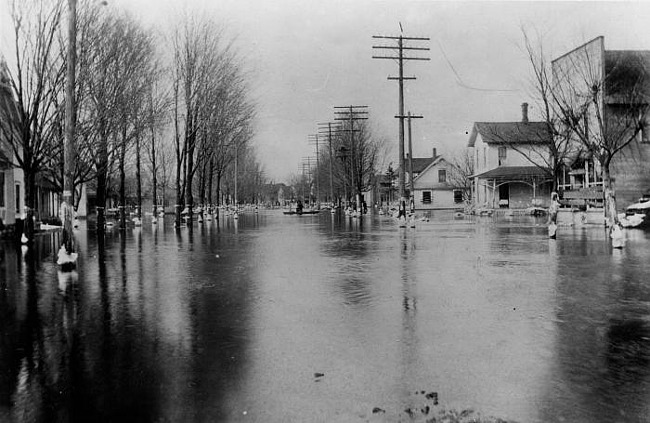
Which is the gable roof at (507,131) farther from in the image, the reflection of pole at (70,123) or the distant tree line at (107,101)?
the reflection of pole at (70,123)

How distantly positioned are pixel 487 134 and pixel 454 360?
5129 cm

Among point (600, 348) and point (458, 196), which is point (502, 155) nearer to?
point (458, 196)

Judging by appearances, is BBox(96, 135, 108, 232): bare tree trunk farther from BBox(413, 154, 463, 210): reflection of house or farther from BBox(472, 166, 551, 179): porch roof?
BBox(413, 154, 463, 210): reflection of house

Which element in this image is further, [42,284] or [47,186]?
[47,186]

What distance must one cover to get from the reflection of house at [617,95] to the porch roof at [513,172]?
53.7ft

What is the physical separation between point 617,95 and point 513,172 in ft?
69.8

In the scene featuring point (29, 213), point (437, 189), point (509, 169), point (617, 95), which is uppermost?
point (617, 95)

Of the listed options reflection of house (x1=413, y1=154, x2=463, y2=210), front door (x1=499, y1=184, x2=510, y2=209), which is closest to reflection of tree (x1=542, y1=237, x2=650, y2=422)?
front door (x1=499, y1=184, x2=510, y2=209)

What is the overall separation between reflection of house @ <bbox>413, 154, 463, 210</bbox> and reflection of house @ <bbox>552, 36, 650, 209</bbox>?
4178 cm

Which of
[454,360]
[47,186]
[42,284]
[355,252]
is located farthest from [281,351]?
[47,186]

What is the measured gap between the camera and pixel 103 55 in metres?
24.2

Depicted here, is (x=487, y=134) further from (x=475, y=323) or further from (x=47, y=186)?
(x=475, y=323)

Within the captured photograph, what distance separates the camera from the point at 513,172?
162 feet

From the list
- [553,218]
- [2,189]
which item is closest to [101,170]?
[2,189]
